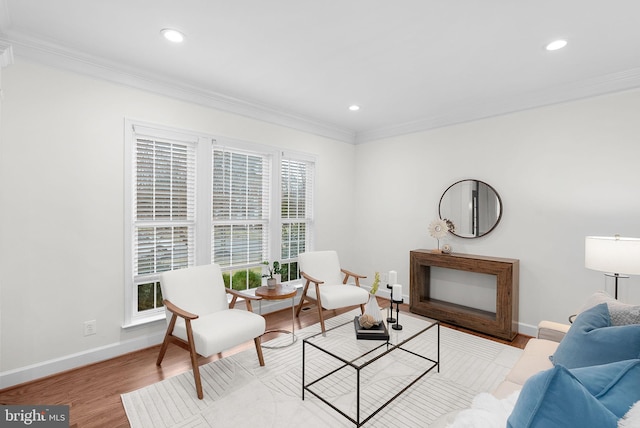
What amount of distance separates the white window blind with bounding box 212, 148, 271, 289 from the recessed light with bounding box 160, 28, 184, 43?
4.31 feet

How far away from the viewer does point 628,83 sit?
2873 millimetres

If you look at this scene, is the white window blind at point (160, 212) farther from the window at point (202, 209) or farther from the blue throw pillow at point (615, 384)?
the blue throw pillow at point (615, 384)

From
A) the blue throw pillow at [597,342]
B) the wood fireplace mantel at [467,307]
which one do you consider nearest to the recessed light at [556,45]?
the blue throw pillow at [597,342]

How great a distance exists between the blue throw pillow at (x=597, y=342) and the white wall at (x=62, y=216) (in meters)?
3.36

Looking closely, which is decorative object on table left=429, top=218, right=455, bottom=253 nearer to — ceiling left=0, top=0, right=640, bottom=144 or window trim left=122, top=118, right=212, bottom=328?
ceiling left=0, top=0, right=640, bottom=144

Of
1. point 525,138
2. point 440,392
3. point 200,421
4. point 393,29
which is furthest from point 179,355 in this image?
point 525,138

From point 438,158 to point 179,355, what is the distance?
152 inches

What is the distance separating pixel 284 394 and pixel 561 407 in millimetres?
1965

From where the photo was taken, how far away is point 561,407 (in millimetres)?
758

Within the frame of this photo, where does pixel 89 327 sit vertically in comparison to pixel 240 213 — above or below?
below

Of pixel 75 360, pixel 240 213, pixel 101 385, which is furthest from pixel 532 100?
pixel 75 360

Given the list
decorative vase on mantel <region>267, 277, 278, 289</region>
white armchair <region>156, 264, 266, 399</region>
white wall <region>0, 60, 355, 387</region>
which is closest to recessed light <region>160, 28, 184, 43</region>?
white wall <region>0, 60, 355, 387</region>

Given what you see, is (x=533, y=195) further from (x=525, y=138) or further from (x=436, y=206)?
(x=436, y=206)

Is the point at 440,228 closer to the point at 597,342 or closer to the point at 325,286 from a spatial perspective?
the point at 325,286
